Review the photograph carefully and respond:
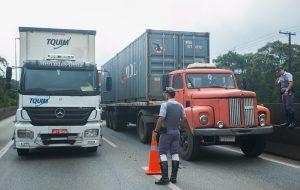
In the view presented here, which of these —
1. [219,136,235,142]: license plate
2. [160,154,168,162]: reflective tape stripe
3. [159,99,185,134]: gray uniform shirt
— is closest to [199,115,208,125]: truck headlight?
[219,136,235,142]: license plate

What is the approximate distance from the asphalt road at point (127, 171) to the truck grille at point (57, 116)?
3.24ft

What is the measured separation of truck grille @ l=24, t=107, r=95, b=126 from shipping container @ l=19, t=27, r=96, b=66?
1.77 m

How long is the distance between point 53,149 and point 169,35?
18.0 ft

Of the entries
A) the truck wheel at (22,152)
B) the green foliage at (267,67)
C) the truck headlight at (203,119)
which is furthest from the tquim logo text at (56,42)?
the green foliage at (267,67)

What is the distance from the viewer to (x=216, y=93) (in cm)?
1080

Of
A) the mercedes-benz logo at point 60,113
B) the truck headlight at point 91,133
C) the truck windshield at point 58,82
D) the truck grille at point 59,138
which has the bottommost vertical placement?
the truck grille at point 59,138

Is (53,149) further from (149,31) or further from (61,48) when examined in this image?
(149,31)

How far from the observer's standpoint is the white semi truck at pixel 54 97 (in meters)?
11.1

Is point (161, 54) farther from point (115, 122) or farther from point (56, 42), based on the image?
point (115, 122)

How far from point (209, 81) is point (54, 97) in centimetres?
432

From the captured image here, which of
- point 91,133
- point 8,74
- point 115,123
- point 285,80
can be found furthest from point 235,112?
point 115,123

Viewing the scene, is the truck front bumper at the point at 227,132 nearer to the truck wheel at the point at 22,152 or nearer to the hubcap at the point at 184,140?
the hubcap at the point at 184,140

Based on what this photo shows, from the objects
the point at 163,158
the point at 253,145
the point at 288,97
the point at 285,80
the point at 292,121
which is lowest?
the point at 253,145

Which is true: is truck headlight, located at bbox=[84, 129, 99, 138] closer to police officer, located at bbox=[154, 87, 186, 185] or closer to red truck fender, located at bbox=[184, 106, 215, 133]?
red truck fender, located at bbox=[184, 106, 215, 133]
